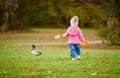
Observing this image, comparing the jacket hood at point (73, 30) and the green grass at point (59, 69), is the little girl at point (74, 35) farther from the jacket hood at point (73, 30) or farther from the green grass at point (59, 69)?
the green grass at point (59, 69)

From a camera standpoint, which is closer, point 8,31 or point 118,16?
point 118,16

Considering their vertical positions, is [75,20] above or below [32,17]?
above

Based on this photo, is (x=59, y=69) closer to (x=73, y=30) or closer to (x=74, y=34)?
(x=74, y=34)


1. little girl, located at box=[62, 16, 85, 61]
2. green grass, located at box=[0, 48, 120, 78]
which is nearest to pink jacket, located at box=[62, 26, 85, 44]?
little girl, located at box=[62, 16, 85, 61]

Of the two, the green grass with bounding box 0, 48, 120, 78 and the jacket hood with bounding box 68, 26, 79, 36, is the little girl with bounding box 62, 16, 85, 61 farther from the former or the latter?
the green grass with bounding box 0, 48, 120, 78

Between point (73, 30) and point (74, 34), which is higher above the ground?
point (73, 30)

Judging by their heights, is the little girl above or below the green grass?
above

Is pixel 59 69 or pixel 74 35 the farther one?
pixel 74 35

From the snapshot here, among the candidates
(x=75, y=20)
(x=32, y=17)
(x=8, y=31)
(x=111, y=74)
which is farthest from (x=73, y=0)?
(x=111, y=74)

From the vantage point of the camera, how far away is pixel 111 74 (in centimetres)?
1227

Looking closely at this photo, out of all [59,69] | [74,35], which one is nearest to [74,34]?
[74,35]

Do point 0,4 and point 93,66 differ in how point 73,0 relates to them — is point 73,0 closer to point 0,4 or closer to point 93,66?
point 0,4

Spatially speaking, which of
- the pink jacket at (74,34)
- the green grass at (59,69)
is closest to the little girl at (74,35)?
the pink jacket at (74,34)

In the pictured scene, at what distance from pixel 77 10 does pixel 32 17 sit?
6.36 m
